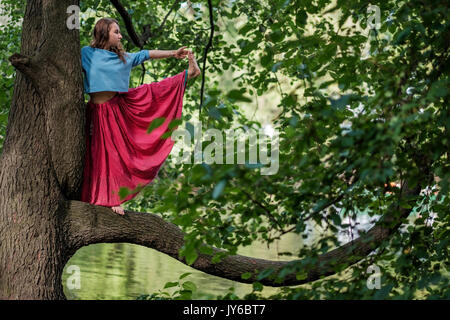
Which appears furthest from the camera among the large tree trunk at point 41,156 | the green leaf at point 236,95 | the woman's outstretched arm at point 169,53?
the woman's outstretched arm at point 169,53

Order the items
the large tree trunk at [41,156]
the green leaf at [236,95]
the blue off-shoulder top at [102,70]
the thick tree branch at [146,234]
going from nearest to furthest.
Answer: the green leaf at [236,95]
the large tree trunk at [41,156]
the thick tree branch at [146,234]
the blue off-shoulder top at [102,70]

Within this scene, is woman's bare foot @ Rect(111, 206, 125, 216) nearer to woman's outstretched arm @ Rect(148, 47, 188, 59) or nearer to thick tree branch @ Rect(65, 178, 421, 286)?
thick tree branch @ Rect(65, 178, 421, 286)

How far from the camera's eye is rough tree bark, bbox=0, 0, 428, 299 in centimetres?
348

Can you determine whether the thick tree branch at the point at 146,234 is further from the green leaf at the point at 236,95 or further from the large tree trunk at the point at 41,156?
the green leaf at the point at 236,95

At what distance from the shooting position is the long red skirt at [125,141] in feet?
12.8

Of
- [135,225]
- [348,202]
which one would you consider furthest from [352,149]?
[135,225]

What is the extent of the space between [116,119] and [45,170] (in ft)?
2.04

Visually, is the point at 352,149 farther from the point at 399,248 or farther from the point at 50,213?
the point at 50,213

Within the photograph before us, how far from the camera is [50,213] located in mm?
3574

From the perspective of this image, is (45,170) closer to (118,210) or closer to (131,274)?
(118,210)

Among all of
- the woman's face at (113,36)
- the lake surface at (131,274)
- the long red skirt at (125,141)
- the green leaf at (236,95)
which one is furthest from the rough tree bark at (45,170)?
the lake surface at (131,274)

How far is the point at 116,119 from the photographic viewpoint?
4.00m

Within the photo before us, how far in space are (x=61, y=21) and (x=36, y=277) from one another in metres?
1.55

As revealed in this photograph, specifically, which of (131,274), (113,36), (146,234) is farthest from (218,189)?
(131,274)
